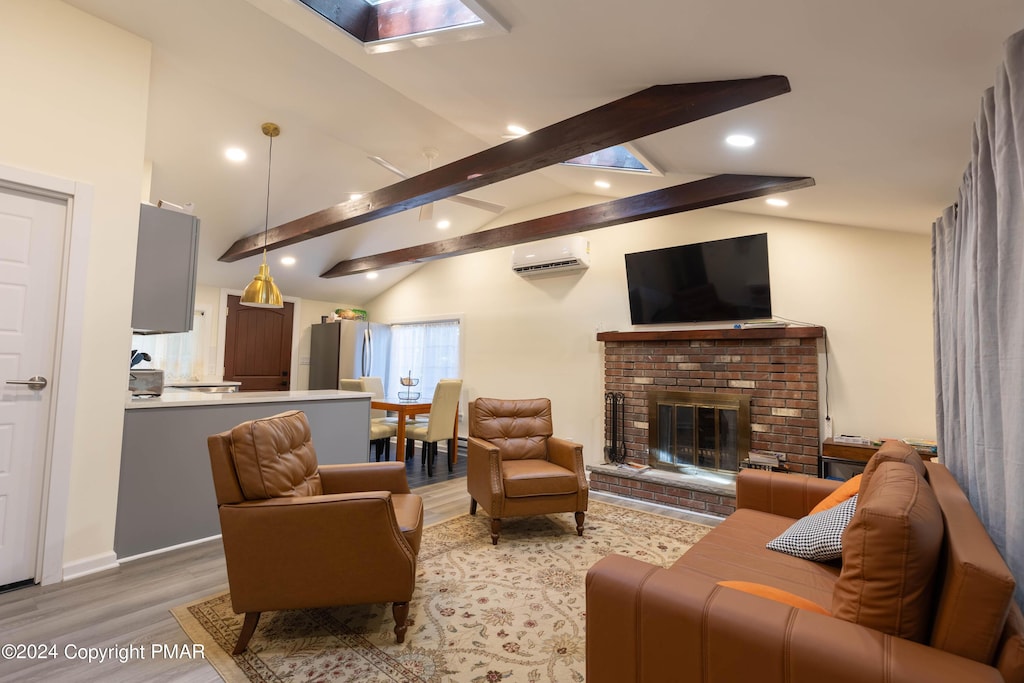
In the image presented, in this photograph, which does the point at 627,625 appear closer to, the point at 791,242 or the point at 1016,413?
the point at 1016,413

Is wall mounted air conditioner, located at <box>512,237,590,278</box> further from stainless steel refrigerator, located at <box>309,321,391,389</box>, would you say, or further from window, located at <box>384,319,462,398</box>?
stainless steel refrigerator, located at <box>309,321,391,389</box>

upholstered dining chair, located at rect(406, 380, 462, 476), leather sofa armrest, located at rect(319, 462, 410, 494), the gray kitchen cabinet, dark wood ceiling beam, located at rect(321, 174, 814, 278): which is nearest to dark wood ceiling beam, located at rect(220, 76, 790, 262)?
dark wood ceiling beam, located at rect(321, 174, 814, 278)

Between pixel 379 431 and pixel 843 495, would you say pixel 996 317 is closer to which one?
pixel 843 495

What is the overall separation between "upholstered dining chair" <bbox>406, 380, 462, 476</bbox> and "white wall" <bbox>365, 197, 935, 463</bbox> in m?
0.84

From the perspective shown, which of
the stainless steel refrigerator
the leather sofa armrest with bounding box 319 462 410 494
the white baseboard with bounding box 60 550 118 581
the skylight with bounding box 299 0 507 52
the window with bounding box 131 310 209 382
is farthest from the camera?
the stainless steel refrigerator

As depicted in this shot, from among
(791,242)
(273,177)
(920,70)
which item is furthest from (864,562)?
(273,177)

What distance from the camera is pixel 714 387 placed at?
4.21 meters

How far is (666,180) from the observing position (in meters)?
3.52

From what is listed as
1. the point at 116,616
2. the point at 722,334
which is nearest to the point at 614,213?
the point at 722,334

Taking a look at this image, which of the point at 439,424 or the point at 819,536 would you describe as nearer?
the point at 819,536

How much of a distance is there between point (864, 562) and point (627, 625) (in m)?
0.57

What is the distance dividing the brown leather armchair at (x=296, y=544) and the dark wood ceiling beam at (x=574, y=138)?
2044 millimetres

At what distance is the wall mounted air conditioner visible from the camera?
16.4ft

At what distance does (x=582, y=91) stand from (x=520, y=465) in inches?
96.2
